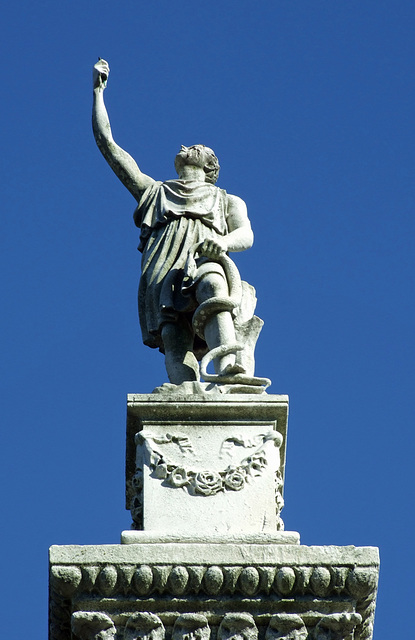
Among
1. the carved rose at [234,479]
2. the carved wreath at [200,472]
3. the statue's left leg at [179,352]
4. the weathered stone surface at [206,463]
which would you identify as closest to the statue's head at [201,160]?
the statue's left leg at [179,352]

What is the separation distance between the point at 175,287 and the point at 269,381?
1688 mm

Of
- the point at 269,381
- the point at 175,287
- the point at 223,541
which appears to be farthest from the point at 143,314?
the point at 223,541

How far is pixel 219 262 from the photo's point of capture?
16.3 metres

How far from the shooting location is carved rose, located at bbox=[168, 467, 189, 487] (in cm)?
1444

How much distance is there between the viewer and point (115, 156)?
1769 centimetres

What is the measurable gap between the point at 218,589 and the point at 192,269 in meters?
3.73

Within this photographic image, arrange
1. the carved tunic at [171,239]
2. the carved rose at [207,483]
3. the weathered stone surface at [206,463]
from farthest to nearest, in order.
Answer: the carved tunic at [171,239] → the carved rose at [207,483] → the weathered stone surface at [206,463]

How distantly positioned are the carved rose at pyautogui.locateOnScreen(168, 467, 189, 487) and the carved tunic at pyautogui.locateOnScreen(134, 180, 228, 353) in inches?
86.8

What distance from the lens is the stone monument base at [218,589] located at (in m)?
13.3

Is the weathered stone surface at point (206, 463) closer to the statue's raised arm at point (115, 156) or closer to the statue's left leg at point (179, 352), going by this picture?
the statue's left leg at point (179, 352)

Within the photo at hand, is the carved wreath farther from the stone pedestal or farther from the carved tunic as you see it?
the carved tunic

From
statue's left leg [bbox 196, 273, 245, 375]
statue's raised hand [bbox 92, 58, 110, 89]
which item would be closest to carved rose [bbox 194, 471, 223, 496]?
statue's left leg [bbox 196, 273, 245, 375]

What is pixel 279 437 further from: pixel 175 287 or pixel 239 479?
pixel 175 287

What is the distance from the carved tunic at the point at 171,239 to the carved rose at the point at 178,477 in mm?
2204
